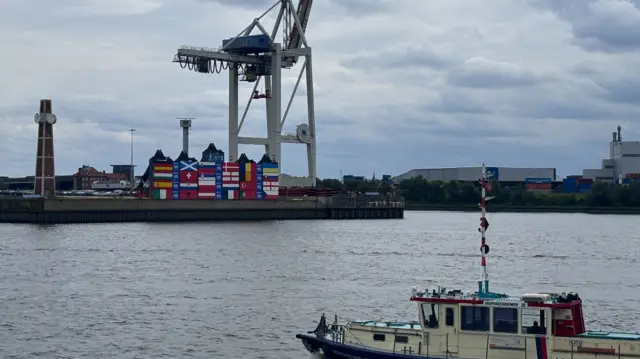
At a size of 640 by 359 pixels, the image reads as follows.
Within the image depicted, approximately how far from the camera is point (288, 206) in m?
139

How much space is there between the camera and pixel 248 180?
5364 inches

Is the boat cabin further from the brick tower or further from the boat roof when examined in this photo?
the brick tower

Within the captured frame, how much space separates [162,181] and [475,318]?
104 meters

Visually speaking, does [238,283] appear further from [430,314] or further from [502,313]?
Result: [502,313]

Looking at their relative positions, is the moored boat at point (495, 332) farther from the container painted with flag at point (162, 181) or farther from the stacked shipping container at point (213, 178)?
the stacked shipping container at point (213, 178)

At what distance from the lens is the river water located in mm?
36625

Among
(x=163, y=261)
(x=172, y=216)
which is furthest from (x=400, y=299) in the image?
(x=172, y=216)

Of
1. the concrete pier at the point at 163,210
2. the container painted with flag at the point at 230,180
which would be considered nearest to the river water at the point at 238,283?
the concrete pier at the point at 163,210

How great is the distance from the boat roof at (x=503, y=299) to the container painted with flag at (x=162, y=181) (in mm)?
102495

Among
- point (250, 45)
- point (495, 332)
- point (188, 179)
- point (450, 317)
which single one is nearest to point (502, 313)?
point (495, 332)

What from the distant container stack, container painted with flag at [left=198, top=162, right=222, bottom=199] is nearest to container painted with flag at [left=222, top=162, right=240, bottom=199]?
container painted with flag at [left=198, top=162, right=222, bottom=199]

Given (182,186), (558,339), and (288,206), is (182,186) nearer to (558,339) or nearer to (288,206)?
(288,206)

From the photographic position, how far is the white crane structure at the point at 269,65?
134500 mm

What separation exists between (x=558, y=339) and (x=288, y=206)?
366 ft
